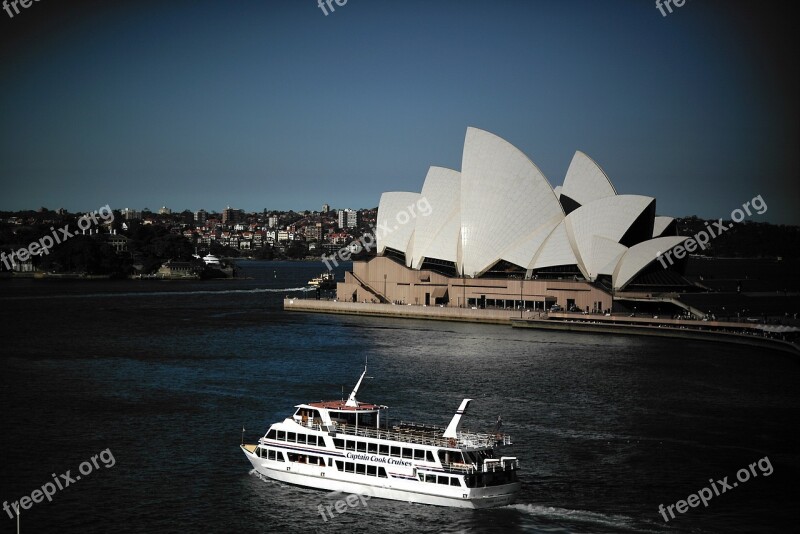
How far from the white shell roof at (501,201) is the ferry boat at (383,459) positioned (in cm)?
4478

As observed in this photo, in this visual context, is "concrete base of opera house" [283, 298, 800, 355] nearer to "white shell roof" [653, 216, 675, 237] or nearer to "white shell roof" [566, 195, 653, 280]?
"white shell roof" [566, 195, 653, 280]

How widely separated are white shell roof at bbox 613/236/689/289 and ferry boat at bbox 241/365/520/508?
41.4 m

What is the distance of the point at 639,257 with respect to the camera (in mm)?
63781

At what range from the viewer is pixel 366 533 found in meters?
20.4

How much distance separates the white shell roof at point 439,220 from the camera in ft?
243

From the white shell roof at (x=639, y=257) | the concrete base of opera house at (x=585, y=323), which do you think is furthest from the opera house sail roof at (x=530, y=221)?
the concrete base of opera house at (x=585, y=323)

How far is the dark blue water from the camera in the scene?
2141cm

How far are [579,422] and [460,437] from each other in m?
8.37

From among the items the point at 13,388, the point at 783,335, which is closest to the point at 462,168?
the point at 783,335

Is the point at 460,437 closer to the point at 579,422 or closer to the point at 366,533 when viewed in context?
the point at 366,533

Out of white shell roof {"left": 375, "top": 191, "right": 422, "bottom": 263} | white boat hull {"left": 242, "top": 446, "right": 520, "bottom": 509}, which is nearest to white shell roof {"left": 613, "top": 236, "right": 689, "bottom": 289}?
white shell roof {"left": 375, "top": 191, "right": 422, "bottom": 263}

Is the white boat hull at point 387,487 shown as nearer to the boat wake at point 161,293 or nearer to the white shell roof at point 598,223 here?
the white shell roof at point 598,223

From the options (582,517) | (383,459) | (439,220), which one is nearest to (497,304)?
(439,220)

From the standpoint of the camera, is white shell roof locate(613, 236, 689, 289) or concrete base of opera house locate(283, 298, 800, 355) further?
white shell roof locate(613, 236, 689, 289)
